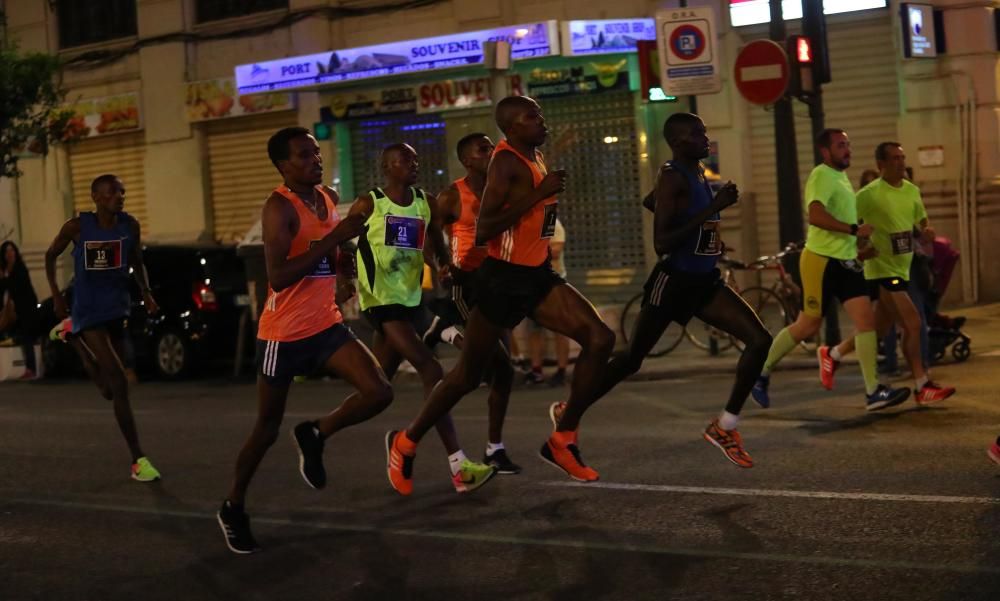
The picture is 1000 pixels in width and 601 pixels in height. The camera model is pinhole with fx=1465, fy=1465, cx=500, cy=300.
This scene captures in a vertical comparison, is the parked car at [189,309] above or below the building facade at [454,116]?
below

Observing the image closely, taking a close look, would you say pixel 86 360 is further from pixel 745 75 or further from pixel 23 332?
pixel 23 332

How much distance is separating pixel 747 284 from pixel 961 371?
635 cm

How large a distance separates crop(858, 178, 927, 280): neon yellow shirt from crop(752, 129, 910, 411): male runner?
25 cm

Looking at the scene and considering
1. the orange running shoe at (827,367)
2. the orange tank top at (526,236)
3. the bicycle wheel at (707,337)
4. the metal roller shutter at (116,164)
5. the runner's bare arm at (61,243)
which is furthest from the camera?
the metal roller shutter at (116,164)

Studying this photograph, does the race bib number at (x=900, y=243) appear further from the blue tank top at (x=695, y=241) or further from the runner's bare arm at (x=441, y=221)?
the runner's bare arm at (x=441, y=221)

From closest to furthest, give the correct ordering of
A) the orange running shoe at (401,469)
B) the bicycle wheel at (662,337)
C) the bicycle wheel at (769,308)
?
the orange running shoe at (401,469), the bicycle wheel at (769,308), the bicycle wheel at (662,337)

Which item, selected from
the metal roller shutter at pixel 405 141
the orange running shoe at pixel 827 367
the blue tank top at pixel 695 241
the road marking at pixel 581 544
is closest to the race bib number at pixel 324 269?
the road marking at pixel 581 544

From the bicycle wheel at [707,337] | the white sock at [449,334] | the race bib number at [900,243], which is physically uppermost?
the race bib number at [900,243]

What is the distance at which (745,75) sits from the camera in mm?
13555

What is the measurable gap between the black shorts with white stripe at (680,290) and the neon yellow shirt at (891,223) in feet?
8.90

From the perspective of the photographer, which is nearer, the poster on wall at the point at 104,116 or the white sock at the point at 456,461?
the white sock at the point at 456,461

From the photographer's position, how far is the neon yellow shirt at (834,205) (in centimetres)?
962

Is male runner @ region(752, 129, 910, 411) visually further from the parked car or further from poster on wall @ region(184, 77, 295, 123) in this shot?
poster on wall @ region(184, 77, 295, 123)

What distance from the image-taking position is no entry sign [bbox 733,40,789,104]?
527 inches
